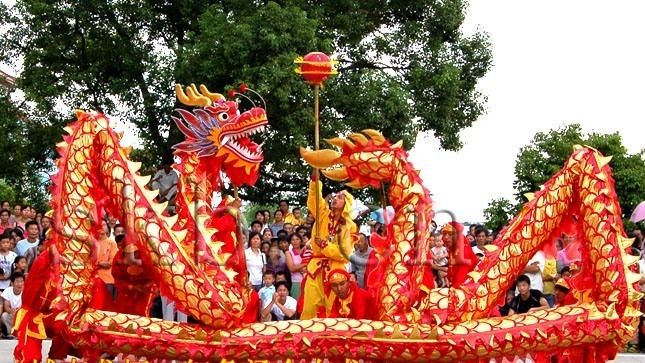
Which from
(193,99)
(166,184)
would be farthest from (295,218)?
(193,99)

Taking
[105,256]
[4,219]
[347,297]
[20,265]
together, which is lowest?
[347,297]

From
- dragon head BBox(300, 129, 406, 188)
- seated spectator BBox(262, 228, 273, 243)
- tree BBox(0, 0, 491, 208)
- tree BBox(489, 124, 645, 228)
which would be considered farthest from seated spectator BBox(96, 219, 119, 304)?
tree BBox(489, 124, 645, 228)

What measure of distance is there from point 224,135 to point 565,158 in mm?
9613

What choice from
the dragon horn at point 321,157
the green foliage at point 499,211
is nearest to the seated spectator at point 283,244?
the dragon horn at point 321,157

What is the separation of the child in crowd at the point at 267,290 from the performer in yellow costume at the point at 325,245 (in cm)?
148

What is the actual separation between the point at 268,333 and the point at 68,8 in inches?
385

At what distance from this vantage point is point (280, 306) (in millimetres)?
8797

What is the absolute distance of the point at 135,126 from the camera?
1417 centimetres

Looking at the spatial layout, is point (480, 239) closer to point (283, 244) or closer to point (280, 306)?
point (283, 244)

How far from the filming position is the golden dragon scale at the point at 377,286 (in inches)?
225

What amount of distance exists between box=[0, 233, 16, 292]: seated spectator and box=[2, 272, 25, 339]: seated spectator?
9.0 inches

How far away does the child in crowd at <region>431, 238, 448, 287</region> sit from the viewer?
841 centimetres

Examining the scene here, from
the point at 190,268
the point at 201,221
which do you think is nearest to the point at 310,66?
the point at 201,221

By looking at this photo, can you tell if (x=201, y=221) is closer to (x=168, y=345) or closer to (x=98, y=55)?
(x=168, y=345)
